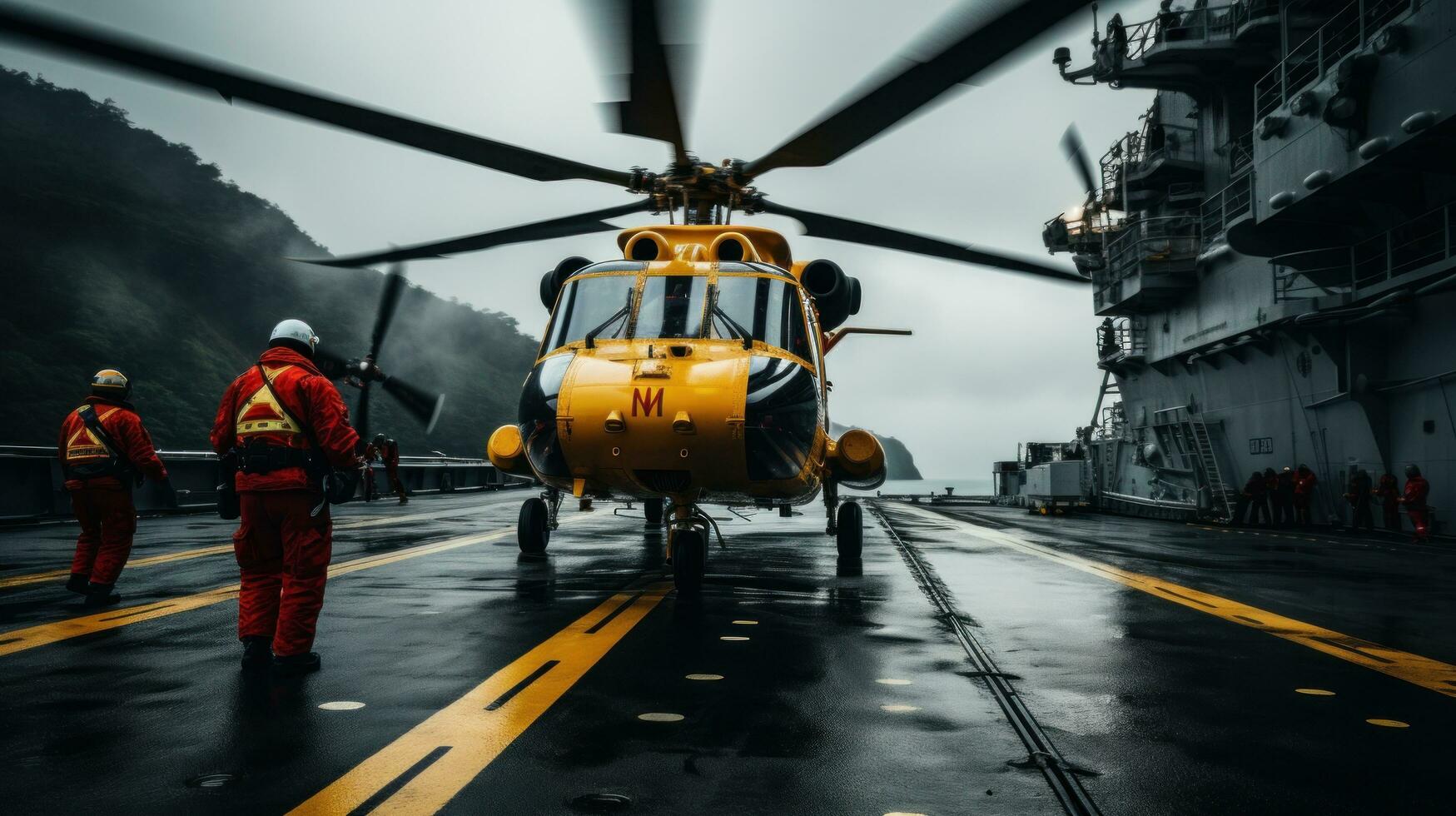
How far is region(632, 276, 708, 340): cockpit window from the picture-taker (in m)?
8.06

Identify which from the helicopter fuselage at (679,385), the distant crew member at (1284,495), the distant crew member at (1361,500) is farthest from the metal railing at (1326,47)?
the helicopter fuselage at (679,385)

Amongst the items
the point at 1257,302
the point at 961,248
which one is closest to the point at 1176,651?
the point at 961,248

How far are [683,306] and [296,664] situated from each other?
14.6ft

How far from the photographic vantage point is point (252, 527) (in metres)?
4.94

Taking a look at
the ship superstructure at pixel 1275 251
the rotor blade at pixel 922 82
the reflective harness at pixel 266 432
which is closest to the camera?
the rotor blade at pixel 922 82

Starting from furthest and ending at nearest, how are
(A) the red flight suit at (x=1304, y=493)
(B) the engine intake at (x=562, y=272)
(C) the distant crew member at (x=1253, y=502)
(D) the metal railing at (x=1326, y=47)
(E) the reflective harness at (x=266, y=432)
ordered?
(C) the distant crew member at (x=1253, y=502), (A) the red flight suit at (x=1304, y=493), (D) the metal railing at (x=1326, y=47), (B) the engine intake at (x=562, y=272), (E) the reflective harness at (x=266, y=432)

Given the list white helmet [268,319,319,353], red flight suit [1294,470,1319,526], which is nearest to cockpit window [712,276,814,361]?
white helmet [268,319,319,353]

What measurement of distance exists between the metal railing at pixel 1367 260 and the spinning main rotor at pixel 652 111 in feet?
43.8

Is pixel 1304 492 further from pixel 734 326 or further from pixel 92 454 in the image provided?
pixel 92 454

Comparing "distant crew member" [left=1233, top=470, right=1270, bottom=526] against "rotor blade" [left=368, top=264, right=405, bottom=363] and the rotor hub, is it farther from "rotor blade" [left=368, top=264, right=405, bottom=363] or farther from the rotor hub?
"rotor blade" [left=368, top=264, right=405, bottom=363]

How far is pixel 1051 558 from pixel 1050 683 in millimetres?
7265

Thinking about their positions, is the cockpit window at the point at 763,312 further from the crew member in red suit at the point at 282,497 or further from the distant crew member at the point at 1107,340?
the distant crew member at the point at 1107,340

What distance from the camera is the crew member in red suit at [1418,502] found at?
17109mm

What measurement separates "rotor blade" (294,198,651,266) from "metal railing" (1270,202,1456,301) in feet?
49.2
